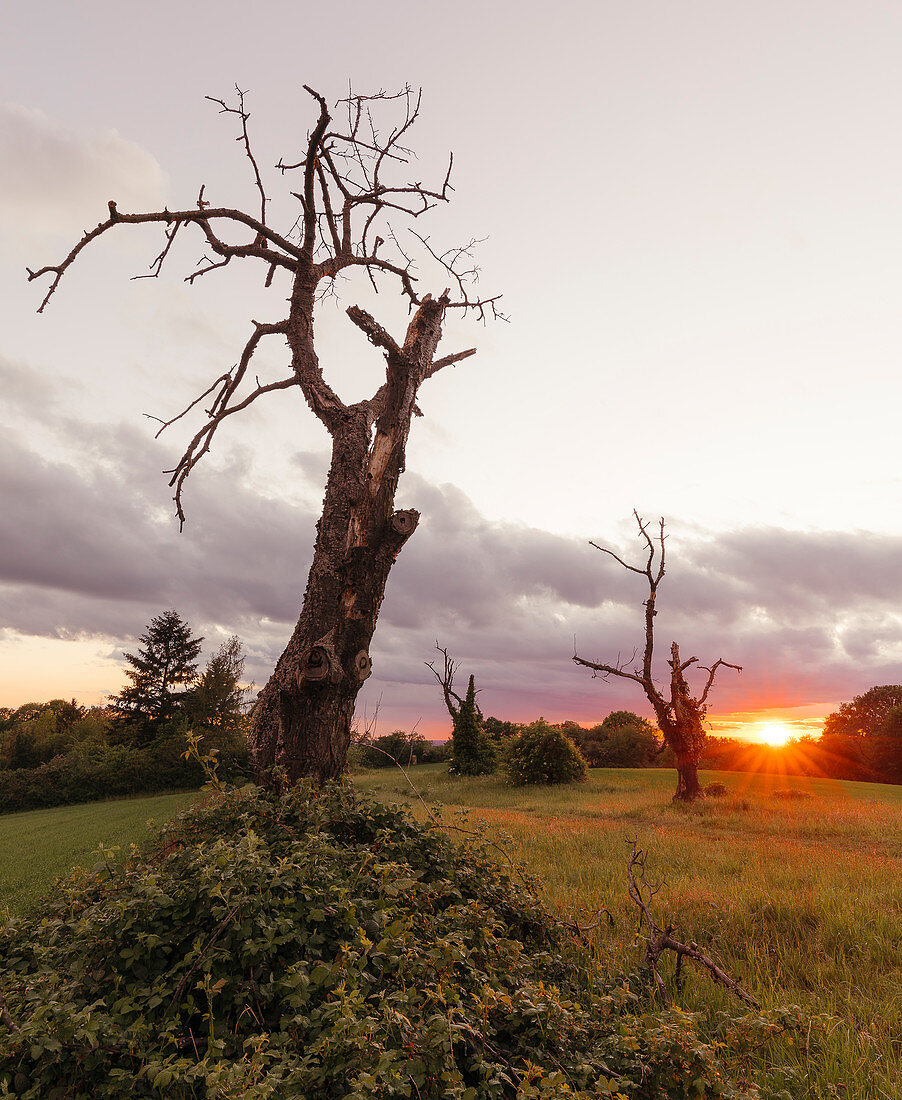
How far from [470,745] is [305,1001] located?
99.7ft

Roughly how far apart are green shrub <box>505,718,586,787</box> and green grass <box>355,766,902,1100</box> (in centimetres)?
1020

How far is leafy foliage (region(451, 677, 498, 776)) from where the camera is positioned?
31266mm

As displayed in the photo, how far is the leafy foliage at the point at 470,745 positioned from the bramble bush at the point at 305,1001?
28005mm

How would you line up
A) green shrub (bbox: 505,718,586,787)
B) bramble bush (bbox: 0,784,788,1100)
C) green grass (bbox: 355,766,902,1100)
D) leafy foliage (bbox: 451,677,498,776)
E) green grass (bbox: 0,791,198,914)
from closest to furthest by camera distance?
bramble bush (bbox: 0,784,788,1100)
green grass (bbox: 355,766,902,1100)
green grass (bbox: 0,791,198,914)
green shrub (bbox: 505,718,586,787)
leafy foliage (bbox: 451,677,498,776)

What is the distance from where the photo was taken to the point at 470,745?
1243 inches

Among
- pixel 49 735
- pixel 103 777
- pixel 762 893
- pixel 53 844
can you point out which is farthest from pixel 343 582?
pixel 49 735

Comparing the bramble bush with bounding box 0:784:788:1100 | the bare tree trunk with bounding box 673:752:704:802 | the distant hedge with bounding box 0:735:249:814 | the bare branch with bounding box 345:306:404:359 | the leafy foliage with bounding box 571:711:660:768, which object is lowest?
the distant hedge with bounding box 0:735:249:814

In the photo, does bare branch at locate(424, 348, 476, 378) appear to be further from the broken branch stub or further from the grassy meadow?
the grassy meadow

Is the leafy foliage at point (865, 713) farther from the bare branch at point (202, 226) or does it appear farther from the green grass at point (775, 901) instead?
the bare branch at point (202, 226)

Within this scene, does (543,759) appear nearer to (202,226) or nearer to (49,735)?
(202,226)

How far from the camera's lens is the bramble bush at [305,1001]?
231 cm

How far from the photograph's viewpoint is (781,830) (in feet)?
42.7

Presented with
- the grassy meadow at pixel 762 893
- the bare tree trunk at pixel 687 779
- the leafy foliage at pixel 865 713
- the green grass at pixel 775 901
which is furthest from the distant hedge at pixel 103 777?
the leafy foliage at pixel 865 713

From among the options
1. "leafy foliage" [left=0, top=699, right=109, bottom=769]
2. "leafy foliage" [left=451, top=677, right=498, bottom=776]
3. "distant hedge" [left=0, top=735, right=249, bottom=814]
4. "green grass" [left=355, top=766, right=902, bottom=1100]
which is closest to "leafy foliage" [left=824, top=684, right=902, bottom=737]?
"leafy foliage" [left=451, top=677, right=498, bottom=776]
